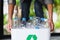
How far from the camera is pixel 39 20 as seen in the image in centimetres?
195

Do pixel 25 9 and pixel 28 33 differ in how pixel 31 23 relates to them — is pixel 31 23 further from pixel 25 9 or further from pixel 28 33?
pixel 25 9

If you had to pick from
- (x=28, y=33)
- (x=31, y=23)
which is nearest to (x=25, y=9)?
(x=31, y=23)

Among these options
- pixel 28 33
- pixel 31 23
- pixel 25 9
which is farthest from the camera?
pixel 25 9

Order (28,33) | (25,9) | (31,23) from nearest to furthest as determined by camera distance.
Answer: (28,33) < (31,23) < (25,9)

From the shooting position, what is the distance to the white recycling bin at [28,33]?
1.77 metres

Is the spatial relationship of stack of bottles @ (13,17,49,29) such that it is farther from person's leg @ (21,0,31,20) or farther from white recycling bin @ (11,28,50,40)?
person's leg @ (21,0,31,20)

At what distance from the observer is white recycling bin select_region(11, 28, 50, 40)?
5.81 ft

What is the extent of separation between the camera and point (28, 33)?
177 cm

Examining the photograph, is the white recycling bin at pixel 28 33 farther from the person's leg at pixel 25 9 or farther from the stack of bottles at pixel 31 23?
the person's leg at pixel 25 9

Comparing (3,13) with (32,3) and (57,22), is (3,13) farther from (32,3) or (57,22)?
(57,22)

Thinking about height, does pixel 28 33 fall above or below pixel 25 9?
below

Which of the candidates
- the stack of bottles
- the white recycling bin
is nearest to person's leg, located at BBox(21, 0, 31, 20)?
the stack of bottles

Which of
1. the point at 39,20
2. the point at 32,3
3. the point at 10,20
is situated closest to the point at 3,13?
the point at 32,3

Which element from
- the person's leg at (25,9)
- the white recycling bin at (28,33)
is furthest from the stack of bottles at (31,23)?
the person's leg at (25,9)
